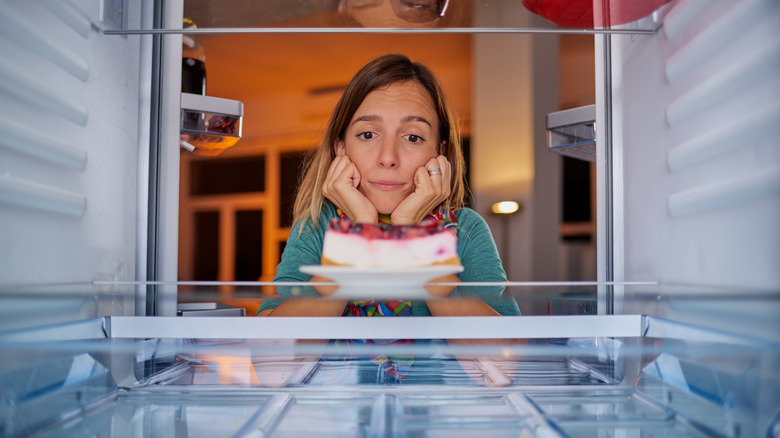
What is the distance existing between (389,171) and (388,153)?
0.04m

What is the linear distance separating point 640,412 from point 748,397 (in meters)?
0.12

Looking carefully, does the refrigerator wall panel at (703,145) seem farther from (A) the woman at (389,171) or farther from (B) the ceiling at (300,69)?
(B) the ceiling at (300,69)

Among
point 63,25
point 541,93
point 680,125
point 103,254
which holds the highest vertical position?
point 541,93

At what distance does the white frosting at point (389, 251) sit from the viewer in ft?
2.09

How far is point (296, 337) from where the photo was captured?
0.62 metres

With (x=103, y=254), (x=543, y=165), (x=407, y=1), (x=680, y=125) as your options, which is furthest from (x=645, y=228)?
(x=543, y=165)

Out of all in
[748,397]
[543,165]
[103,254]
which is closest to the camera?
[748,397]

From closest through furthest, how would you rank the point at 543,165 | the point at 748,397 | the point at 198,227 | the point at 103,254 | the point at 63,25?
the point at 748,397, the point at 63,25, the point at 103,254, the point at 543,165, the point at 198,227

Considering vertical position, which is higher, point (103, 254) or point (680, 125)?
point (680, 125)

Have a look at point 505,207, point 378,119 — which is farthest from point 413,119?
point 505,207

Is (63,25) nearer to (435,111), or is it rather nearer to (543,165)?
(435,111)

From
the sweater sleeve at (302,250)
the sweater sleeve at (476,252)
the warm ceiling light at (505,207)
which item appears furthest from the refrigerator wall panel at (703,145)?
the warm ceiling light at (505,207)

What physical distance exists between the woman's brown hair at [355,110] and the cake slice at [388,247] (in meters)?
0.54

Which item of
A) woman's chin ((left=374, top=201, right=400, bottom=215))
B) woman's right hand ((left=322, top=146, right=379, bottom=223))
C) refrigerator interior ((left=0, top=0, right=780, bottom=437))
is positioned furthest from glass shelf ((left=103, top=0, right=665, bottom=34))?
woman's chin ((left=374, top=201, right=400, bottom=215))
